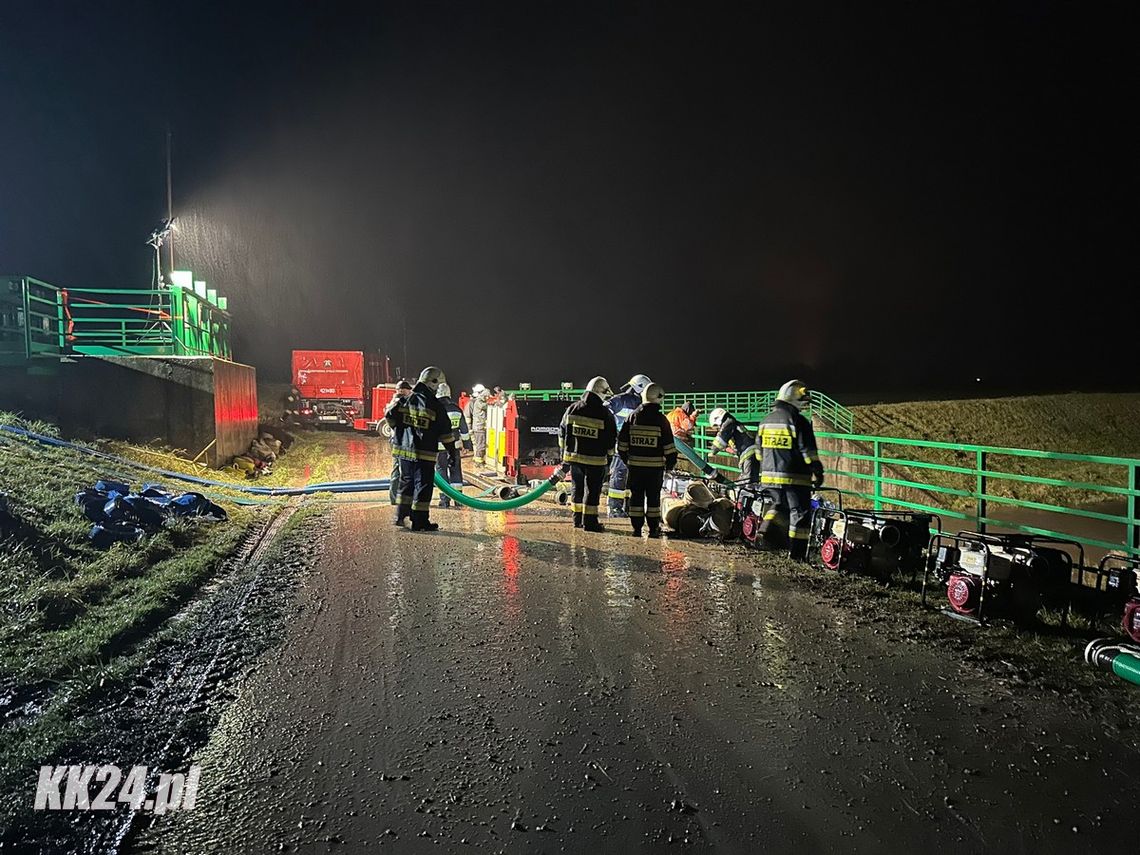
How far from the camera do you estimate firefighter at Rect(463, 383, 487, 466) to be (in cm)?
1539

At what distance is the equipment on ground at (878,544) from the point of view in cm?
575

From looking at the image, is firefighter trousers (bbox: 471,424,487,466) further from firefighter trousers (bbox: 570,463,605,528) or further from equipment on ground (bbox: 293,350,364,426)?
equipment on ground (bbox: 293,350,364,426)

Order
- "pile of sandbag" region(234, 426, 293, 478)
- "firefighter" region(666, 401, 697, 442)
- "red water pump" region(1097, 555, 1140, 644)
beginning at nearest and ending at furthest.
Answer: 1. "red water pump" region(1097, 555, 1140, 644)
2. "firefighter" region(666, 401, 697, 442)
3. "pile of sandbag" region(234, 426, 293, 478)

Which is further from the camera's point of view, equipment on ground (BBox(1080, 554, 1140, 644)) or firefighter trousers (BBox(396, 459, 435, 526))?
firefighter trousers (BBox(396, 459, 435, 526))

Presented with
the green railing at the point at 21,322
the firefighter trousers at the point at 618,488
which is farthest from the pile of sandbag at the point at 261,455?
the firefighter trousers at the point at 618,488

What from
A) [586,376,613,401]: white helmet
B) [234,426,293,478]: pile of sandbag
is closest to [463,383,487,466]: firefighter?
[234,426,293,478]: pile of sandbag

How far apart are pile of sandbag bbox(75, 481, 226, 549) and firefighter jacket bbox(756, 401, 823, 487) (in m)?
6.15

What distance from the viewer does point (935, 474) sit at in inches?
1028

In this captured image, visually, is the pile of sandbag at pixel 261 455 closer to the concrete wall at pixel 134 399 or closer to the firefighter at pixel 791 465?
the concrete wall at pixel 134 399

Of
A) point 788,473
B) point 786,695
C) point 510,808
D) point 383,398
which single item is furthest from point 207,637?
point 383,398

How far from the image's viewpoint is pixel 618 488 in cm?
938

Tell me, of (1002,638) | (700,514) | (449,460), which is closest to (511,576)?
(700,514)

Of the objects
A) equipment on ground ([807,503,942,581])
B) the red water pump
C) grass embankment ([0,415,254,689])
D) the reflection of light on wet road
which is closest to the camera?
grass embankment ([0,415,254,689])

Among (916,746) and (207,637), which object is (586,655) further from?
(207,637)
